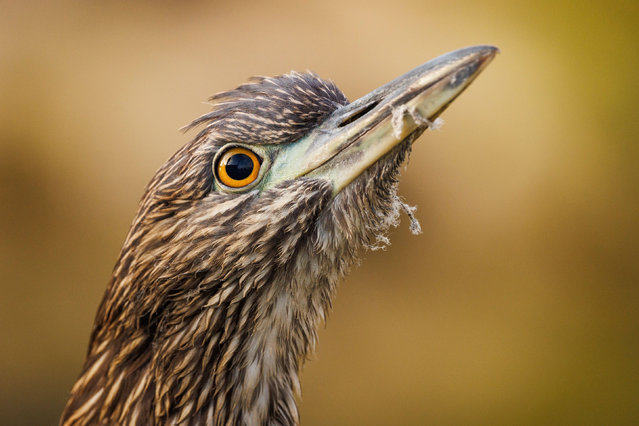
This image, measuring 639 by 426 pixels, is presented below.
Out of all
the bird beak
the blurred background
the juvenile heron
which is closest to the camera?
the bird beak

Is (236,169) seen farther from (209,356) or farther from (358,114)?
(209,356)

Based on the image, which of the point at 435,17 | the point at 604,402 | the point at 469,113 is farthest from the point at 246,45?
the point at 604,402

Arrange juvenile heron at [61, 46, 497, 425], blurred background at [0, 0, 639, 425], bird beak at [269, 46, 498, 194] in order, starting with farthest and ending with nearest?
blurred background at [0, 0, 639, 425]
juvenile heron at [61, 46, 497, 425]
bird beak at [269, 46, 498, 194]

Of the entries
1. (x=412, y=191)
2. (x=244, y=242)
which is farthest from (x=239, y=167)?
(x=412, y=191)

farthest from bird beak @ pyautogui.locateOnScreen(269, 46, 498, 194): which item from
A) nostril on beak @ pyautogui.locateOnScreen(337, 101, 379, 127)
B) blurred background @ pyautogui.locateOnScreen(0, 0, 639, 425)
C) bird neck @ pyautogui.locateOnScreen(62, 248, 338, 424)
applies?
blurred background @ pyautogui.locateOnScreen(0, 0, 639, 425)

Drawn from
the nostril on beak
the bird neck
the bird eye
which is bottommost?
the bird neck

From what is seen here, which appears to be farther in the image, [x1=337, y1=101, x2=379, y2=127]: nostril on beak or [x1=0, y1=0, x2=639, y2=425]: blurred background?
[x1=0, y1=0, x2=639, y2=425]: blurred background

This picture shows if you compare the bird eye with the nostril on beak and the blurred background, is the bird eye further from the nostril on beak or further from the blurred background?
the blurred background
